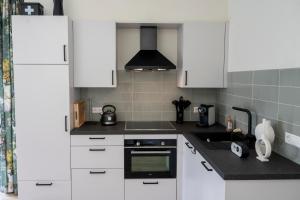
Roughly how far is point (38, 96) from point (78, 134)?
0.56 m

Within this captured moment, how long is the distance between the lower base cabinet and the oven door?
58mm

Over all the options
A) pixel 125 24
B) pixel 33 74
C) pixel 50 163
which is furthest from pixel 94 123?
pixel 125 24

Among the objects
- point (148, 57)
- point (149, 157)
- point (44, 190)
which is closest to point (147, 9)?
point (148, 57)

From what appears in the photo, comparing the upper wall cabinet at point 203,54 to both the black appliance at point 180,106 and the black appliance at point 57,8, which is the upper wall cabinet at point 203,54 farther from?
the black appliance at point 57,8

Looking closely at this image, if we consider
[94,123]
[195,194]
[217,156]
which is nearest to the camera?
[217,156]

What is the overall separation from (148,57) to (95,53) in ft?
1.96

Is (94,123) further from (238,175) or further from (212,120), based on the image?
(238,175)

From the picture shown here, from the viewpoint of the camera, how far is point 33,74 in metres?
2.62

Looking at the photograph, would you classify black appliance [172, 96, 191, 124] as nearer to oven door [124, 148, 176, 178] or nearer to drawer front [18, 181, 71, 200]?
oven door [124, 148, 176, 178]

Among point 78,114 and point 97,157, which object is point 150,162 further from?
point 78,114

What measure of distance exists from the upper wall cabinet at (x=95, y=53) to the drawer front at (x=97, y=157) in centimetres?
71

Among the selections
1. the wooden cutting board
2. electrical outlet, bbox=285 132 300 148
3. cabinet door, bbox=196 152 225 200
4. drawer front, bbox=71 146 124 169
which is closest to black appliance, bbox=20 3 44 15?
the wooden cutting board

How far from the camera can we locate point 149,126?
298 centimetres

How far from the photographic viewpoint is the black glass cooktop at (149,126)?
113 inches
